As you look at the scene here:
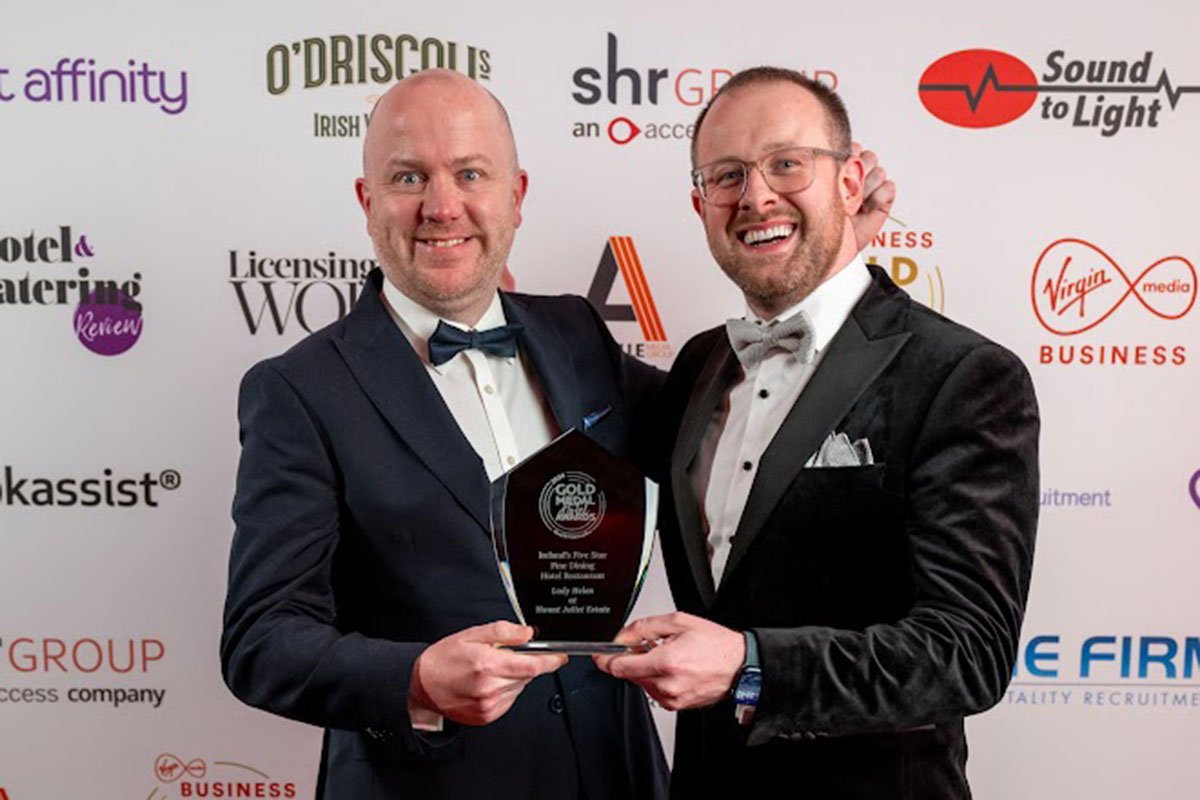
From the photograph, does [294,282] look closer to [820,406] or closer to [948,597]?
[820,406]

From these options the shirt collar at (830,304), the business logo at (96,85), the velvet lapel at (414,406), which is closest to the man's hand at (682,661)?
the velvet lapel at (414,406)

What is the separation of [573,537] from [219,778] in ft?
6.24

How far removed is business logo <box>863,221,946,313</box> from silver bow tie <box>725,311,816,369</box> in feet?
3.23

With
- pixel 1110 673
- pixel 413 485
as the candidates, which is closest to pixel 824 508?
pixel 413 485

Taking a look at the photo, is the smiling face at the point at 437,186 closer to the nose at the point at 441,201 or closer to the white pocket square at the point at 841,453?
the nose at the point at 441,201

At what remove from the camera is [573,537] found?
5.54 ft

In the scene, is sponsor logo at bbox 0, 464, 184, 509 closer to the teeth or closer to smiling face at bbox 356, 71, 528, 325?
smiling face at bbox 356, 71, 528, 325

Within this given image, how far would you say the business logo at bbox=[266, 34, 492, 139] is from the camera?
9.28 ft

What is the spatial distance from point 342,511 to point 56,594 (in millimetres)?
1474

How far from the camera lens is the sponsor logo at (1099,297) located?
2.88 m

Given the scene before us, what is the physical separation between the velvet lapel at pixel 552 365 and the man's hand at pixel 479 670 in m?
0.58

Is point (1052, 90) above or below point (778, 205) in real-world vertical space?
above

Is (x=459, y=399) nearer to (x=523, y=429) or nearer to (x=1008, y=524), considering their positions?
(x=523, y=429)

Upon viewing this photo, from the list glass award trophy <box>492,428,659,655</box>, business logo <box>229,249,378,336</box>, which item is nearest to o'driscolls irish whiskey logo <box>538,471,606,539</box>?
glass award trophy <box>492,428,659,655</box>
